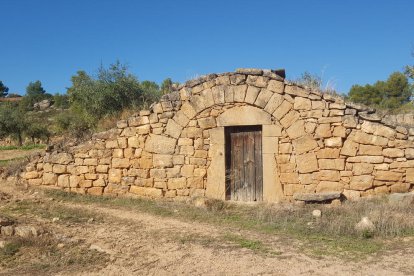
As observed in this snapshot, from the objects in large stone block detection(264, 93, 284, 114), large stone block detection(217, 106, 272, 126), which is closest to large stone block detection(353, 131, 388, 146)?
large stone block detection(264, 93, 284, 114)

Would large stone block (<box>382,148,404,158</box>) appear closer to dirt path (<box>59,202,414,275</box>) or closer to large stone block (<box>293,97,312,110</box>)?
large stone block (<box>293,97,312,110</box>)

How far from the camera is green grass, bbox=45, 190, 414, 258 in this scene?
5.05 m

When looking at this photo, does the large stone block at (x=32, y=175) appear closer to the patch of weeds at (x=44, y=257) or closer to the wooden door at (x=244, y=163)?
the patch of weeds at (x=44, y=257)

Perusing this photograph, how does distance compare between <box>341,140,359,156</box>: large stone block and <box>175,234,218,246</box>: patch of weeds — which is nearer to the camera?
<box>175,234,218,246</box>: patch of weeds

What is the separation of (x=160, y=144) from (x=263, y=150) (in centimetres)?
225

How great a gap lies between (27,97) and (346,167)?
42994 millimetres

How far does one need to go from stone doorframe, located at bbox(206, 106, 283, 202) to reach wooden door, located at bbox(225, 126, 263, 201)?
176 millimetres

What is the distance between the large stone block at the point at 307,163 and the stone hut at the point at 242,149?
0.06 ft

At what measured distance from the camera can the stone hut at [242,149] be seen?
722 cm

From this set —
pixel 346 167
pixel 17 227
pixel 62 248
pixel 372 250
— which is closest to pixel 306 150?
pixel 346 167

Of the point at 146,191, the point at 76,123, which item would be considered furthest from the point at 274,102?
the point at 76,123

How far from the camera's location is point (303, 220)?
20.6 ft

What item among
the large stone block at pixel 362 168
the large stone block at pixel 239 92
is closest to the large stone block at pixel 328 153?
the large stone block at pixel 362 168

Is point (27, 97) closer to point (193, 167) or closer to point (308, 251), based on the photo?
point (193, 167)
